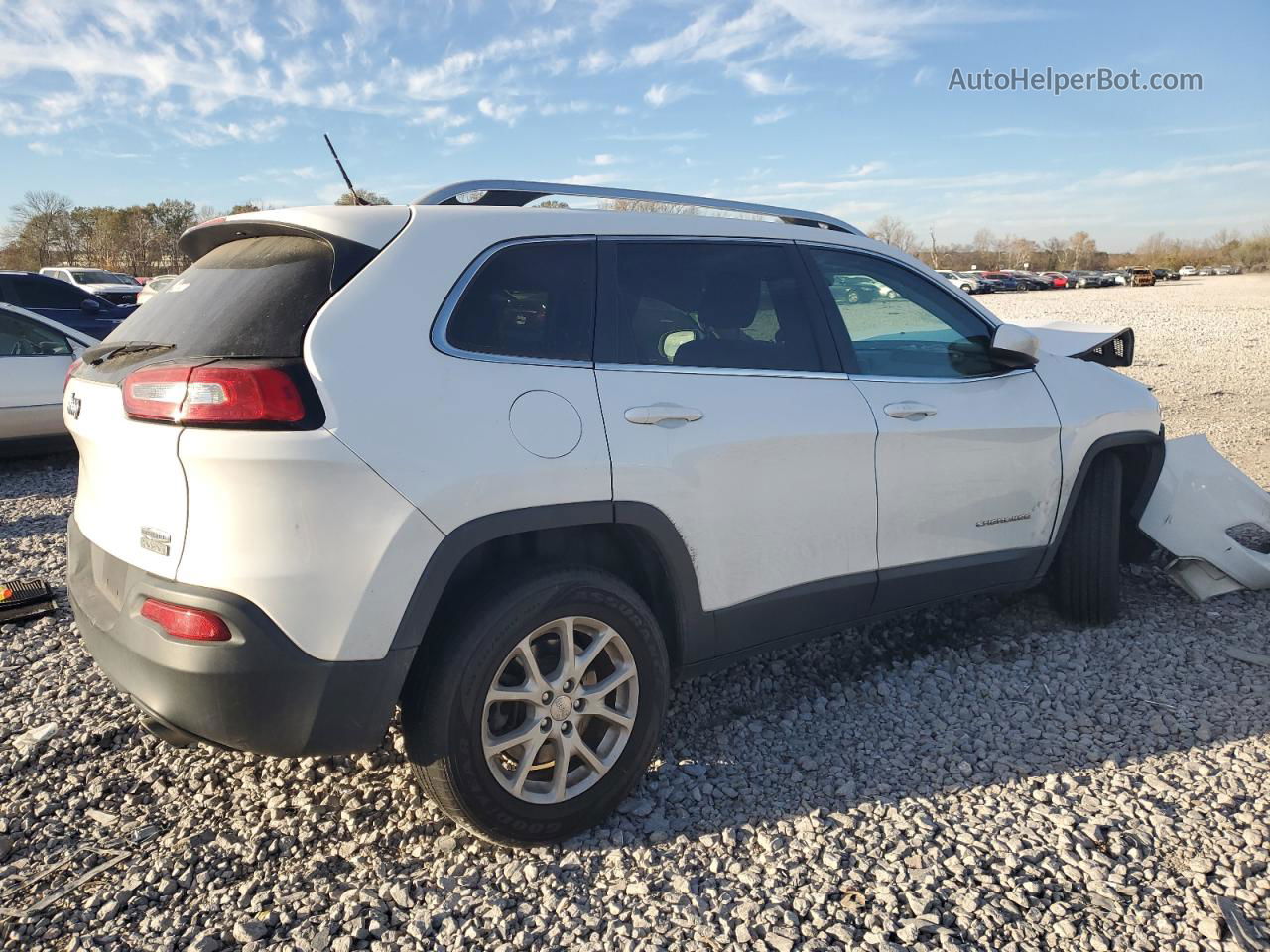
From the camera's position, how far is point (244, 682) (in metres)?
2.29

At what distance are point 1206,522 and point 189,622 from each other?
447 cm

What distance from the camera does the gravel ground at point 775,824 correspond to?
243 cm

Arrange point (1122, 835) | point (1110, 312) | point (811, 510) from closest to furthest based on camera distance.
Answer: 1. point (1122, 835)
2. point (811, 510)
3. point (1110, 312)

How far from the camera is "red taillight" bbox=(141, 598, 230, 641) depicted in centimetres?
228

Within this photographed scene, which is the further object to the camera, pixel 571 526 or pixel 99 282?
pixel 99 282

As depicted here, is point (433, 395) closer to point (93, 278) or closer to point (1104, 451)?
point (1104, 451)

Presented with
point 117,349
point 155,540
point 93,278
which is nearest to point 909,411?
point 155,540

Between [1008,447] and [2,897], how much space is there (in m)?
3.68

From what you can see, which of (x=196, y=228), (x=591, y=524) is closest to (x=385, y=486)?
(x=591, y=524)

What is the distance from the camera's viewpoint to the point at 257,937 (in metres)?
2.39

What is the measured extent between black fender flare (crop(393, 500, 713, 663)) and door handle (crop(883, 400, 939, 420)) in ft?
3.41

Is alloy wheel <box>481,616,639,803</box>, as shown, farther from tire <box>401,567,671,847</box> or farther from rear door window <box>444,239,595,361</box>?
rear door window <box>444,239,595,361</box>

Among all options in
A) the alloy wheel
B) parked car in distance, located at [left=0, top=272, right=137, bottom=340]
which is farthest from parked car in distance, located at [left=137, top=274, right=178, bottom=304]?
the alloy wheel

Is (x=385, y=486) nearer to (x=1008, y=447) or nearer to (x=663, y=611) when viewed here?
(x=663, y=611)
